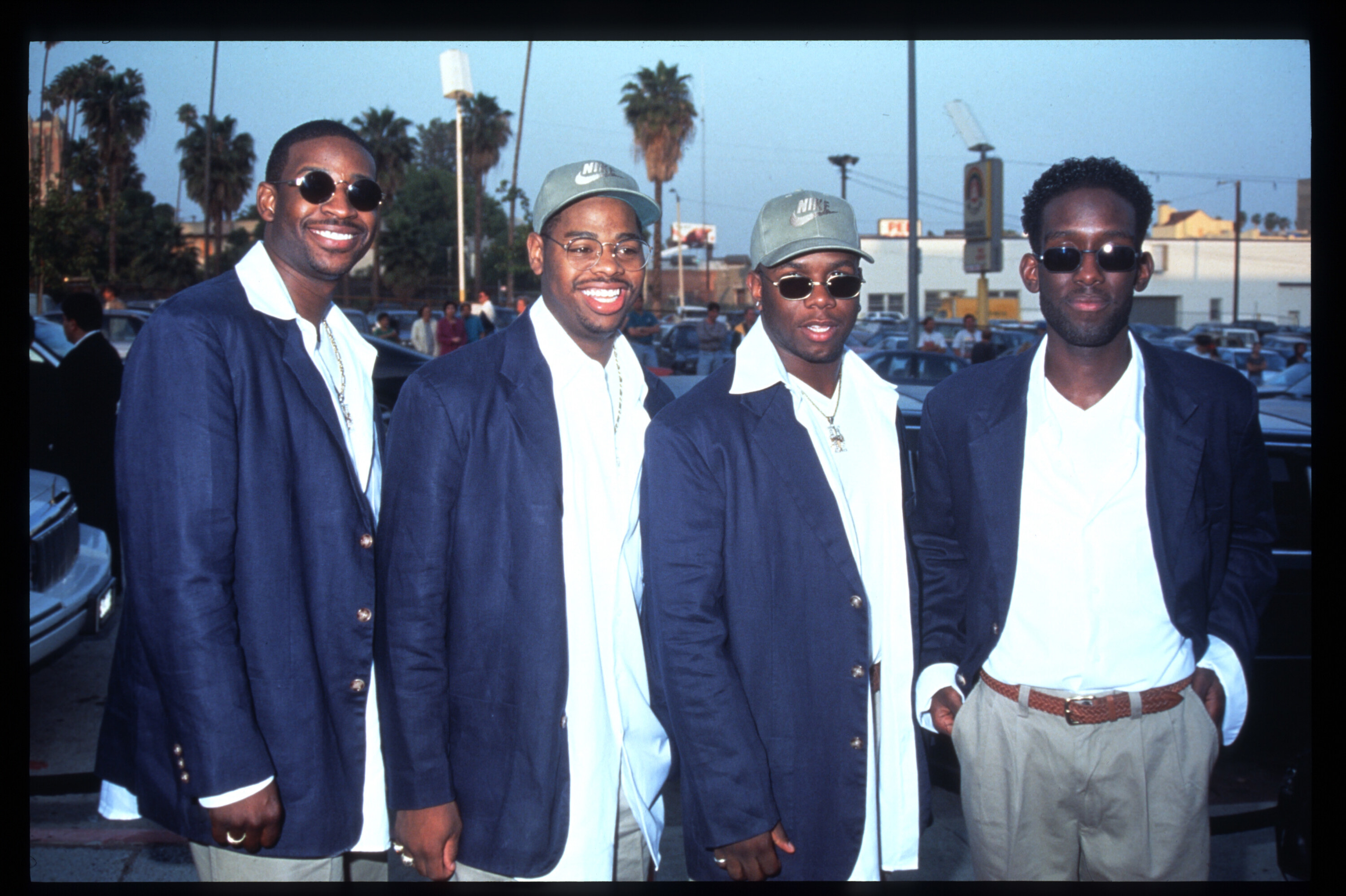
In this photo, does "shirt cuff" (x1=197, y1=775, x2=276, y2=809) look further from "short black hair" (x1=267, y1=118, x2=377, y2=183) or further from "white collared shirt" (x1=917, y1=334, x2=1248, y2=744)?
"white collared shirt" (x1=917, y1=334, x2=1248, y2=744)

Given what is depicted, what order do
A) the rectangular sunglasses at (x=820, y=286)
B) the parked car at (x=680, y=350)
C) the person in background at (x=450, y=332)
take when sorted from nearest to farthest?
the rectangular sunglasses at (x=820, y=286) → the person in background at (x=450, y=332) → the parked car at (x=680, y=350)

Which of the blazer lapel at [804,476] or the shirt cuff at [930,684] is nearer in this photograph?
the blazer lapel at [804,476]

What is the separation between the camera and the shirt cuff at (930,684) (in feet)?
8.92

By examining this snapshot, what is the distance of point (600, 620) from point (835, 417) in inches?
33.6

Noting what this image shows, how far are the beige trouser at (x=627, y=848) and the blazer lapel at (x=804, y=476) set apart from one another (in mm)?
826

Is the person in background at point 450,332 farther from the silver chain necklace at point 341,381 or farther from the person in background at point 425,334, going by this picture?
the silver chain necklace at point 341,381

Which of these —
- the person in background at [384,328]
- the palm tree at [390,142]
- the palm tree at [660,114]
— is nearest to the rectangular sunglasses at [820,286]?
the person in background at [384,328]

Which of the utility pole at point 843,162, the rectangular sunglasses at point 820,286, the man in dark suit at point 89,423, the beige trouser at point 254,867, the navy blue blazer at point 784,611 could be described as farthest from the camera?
the utility pole at point 843,162

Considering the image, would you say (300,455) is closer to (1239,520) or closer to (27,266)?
(27,266)

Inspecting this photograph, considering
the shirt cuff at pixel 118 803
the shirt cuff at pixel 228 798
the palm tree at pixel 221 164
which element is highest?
the palm tree at pixel 221 164

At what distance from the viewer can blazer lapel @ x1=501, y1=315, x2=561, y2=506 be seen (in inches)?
93.1

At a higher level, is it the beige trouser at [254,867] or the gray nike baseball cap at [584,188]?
the gray nike baseball cap at [584,188]

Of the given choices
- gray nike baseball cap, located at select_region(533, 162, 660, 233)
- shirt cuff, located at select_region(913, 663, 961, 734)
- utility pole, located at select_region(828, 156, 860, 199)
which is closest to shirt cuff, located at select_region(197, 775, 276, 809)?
gray nike baseball cap, located at select_region(533, 162, 660, 233)

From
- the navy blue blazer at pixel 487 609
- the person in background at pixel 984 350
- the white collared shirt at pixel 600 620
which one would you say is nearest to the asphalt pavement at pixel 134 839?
the white collared shirt at pixel 600 620
